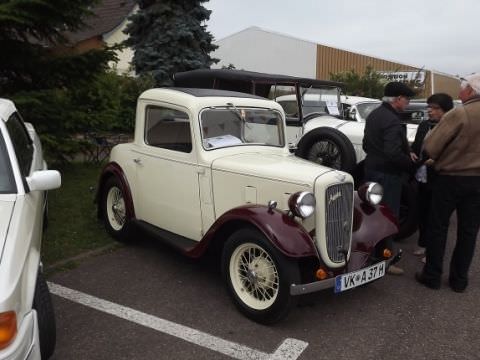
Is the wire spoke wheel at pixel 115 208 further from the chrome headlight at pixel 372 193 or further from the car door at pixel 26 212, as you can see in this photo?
the chrome headlight at pixel 372 193

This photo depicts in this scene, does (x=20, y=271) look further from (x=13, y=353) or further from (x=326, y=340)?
(x=326, y=340)

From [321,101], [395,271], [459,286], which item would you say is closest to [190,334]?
[395,271]

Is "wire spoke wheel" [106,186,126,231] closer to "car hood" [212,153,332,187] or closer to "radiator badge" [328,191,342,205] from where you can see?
"car hood" [212,153,332,187]

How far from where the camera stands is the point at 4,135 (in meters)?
3.54

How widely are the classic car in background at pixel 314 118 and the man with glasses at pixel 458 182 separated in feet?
4.53

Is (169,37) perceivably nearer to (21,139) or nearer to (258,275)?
(21,139)

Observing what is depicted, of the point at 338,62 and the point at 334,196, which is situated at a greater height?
the point at 338,62

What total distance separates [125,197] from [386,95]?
3.03m

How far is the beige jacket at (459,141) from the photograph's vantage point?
3990 mm

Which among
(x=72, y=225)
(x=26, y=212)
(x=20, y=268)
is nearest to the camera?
(x=20, y=268)

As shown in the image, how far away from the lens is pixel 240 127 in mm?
4695

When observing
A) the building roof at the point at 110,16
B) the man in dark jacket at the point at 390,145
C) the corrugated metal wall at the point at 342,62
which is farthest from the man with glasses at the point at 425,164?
the corrugated metal wall at the point at 342,62

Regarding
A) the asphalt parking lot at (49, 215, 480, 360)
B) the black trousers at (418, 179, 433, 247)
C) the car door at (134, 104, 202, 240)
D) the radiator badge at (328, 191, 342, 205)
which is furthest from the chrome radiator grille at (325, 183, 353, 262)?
the black trousers at (418, 179, 433, 247)

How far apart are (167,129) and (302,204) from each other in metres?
1.97
